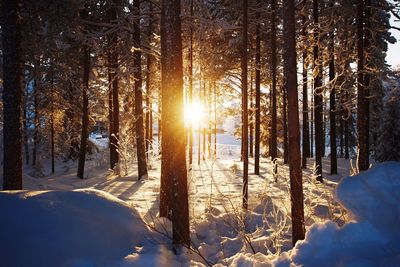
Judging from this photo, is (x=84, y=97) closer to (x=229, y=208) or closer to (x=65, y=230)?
(x=229, y=208)

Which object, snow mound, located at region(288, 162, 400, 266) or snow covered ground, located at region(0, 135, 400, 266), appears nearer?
snow mound, located at region(288, 162, 400, 266)

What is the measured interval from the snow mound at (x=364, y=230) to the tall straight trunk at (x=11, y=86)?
6596mm

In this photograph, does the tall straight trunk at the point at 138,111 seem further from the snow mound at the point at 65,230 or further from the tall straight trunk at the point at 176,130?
the snow mound at the point at 65,230

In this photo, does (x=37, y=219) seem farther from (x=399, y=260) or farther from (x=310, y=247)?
(x=399, y=260)

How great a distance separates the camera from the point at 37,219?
5.02m

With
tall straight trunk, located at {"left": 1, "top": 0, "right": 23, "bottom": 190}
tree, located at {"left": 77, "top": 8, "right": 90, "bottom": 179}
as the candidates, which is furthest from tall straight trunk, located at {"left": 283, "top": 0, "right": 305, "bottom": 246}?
tree, located at {"left": 77, "top": 8, "right": 90, "bottom": 179}

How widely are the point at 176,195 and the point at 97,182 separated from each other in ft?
31.0

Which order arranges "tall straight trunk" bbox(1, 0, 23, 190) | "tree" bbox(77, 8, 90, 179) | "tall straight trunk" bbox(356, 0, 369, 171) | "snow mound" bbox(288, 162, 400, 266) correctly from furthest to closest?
1. "tree" bbox(77, 8, 90, 179)
2. "tall straight trunk" bbox(356, 0, 369, 171)
3. "tall straight trunk" bbox(1, 0, 23, 190)
4. "snow mound" bbox(288, 162, 400, 266)

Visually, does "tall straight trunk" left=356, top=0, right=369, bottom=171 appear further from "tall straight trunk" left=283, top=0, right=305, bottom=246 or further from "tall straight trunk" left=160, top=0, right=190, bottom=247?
"tall straight trunk" left=160, top=0, right=190, bottom=247

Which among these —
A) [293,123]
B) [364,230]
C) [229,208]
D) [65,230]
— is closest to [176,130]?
[293,123]

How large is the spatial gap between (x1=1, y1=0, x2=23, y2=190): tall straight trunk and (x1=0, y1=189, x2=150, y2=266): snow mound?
2688 mm

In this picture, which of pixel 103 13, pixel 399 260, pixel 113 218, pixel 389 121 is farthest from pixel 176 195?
pixel 389 121

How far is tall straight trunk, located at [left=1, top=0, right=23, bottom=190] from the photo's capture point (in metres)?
7.80

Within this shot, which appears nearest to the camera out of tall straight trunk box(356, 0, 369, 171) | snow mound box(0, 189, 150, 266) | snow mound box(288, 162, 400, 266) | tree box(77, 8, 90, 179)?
snow mound box(288, 162, 400, 266)
